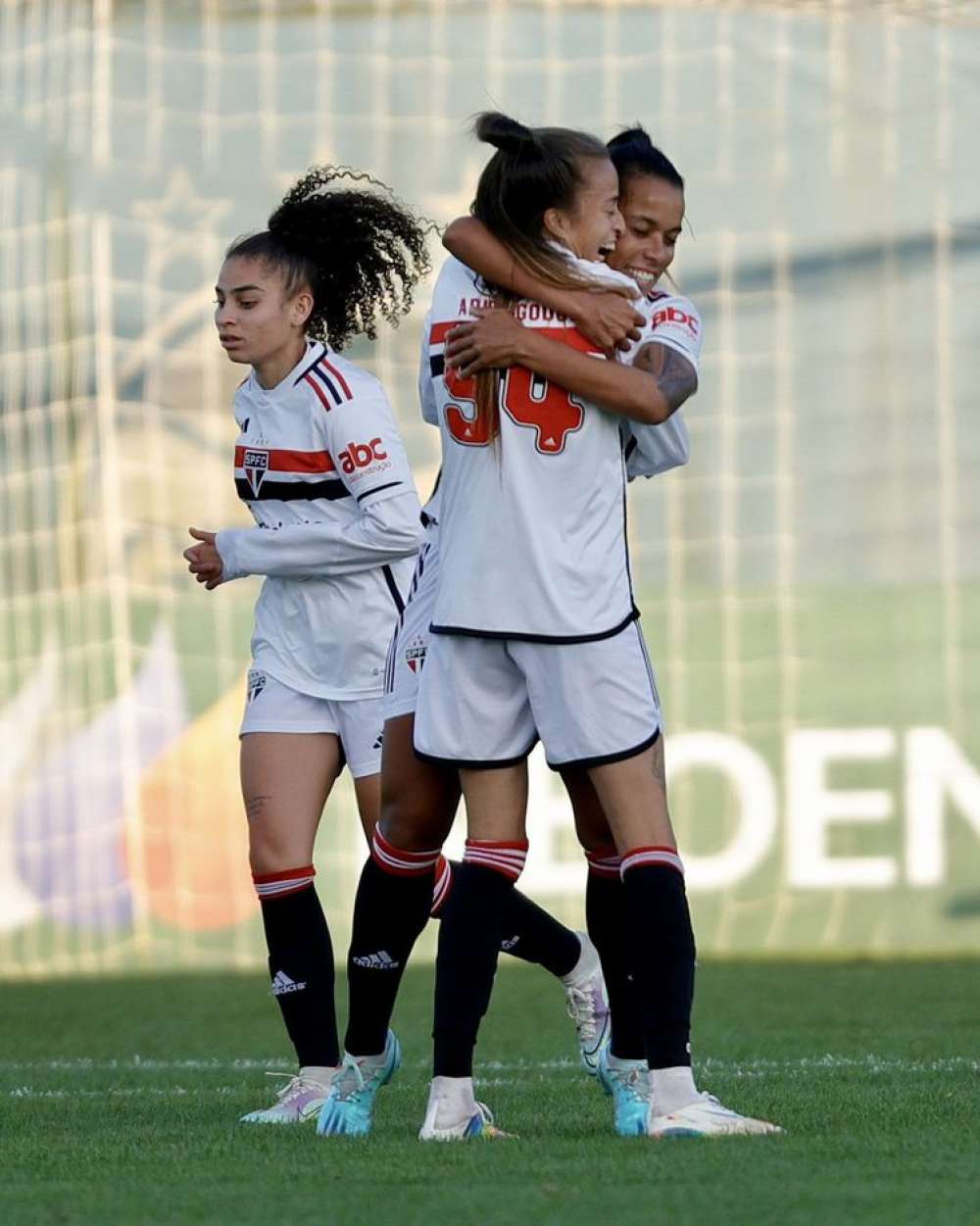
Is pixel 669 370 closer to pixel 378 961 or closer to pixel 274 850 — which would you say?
pixel 378 961

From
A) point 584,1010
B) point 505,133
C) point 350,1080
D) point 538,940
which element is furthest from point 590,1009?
point 505,133

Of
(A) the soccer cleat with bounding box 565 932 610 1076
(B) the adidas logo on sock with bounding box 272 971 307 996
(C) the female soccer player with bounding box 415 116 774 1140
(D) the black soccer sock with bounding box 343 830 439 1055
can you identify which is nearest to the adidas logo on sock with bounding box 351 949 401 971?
(D) the black soccer sock with bounding box 343 830 439 1055

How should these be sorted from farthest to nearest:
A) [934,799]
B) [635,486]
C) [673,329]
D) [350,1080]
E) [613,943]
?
[635,486]
[934,799]
[613,943]
[350,1080]
[673,329]

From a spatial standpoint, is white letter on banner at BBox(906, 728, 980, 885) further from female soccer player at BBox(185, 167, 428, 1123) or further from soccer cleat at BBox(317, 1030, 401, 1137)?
soccer cleat at BBox(317, 1030, 401, 1137)

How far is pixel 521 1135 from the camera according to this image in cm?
353

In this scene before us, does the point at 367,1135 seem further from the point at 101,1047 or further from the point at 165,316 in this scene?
the point at 165,316

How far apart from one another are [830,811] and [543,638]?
210 inches

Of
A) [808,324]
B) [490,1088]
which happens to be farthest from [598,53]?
[490,1088]

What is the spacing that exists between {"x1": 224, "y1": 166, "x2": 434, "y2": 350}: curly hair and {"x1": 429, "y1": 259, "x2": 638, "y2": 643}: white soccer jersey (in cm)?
106

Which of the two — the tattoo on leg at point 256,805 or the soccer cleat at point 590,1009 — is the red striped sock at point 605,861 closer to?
the soccer cleat at point 590,1009

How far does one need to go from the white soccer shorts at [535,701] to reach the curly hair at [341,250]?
3.94ft

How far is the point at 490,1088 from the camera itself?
4480mm

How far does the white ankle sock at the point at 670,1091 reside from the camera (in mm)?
3285

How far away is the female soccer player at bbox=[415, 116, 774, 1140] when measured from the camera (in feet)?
11.0
